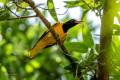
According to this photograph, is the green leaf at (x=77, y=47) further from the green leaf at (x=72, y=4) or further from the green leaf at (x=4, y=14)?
the green leaf at (x=4, y=14)

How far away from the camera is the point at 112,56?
0.99 m

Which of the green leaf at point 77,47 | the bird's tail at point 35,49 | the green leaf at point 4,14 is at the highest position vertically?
the green leaf at point 4,14

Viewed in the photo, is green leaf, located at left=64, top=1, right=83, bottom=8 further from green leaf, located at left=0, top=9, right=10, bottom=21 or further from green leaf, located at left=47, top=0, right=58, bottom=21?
green leaf, located at left=0, top=9, right=10, bottom=21

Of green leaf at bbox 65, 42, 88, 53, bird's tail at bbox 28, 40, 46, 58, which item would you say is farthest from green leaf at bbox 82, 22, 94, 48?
bird's tail at bbox 28, 40, 46, 58

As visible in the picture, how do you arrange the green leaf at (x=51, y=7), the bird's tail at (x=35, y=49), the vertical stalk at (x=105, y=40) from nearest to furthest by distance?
the vertical stalk at (x=105, y=40)
the green leaf at (x=51, y=7)
the bird's tail at (x=35, y=49)

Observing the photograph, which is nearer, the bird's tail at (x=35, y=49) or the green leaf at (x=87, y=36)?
the green leaf at (x=87, y=36)

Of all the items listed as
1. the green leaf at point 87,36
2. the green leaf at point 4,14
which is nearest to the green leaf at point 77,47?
the green leaf at point 87,36

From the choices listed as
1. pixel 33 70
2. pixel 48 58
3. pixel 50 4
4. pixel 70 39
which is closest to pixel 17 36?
pixel 48 58

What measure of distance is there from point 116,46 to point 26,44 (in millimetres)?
880

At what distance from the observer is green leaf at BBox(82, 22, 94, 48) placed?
1.09 m

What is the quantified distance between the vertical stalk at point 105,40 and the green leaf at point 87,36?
0.40 ft

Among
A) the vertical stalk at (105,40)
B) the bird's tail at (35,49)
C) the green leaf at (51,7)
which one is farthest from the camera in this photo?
the bird's tail at (35,49)

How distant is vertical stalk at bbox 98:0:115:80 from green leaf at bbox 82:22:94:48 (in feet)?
0.40

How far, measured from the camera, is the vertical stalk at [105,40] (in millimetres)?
923
